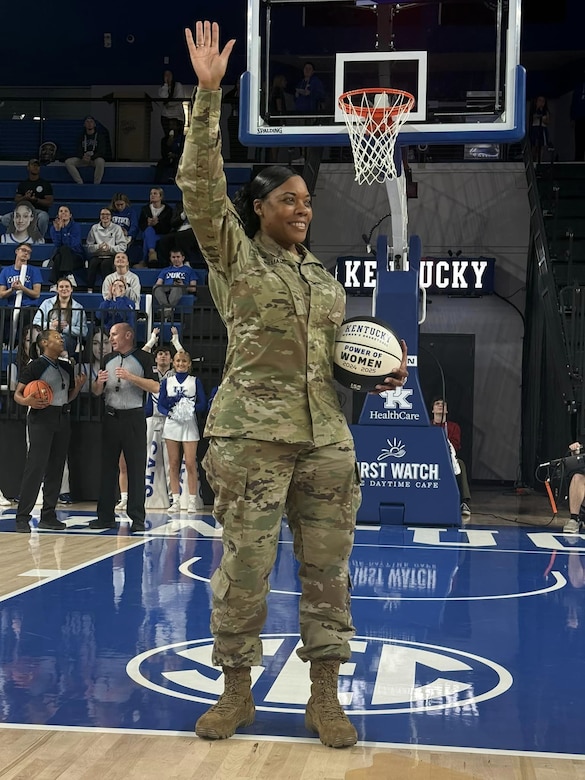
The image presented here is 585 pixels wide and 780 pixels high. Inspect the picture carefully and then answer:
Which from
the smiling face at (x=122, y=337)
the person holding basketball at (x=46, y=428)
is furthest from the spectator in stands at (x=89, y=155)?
the smiling face at (x=122, y=337)

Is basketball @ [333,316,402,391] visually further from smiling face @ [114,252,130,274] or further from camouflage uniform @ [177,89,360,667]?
smiling face @ [114,252,130,274]

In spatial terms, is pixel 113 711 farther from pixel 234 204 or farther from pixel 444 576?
pixel 444 576

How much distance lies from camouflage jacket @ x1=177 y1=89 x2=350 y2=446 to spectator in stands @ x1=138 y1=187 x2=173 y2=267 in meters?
12.5

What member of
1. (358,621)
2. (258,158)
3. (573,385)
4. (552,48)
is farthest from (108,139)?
(358,621)

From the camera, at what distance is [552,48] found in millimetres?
19656

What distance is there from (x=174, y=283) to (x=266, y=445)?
11.4 meters

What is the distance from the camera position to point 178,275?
48.5 feet

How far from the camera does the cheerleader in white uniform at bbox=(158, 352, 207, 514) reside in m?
12.0

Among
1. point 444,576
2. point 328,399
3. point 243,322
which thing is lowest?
point 444,576

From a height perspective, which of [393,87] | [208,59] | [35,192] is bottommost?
[208,59]

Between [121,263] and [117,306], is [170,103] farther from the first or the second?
[117,306]

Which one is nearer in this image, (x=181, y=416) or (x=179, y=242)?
(x=181, y=416)

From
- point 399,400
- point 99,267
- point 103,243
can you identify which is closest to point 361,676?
point 399,400

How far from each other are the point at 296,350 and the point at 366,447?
23.5 feet
